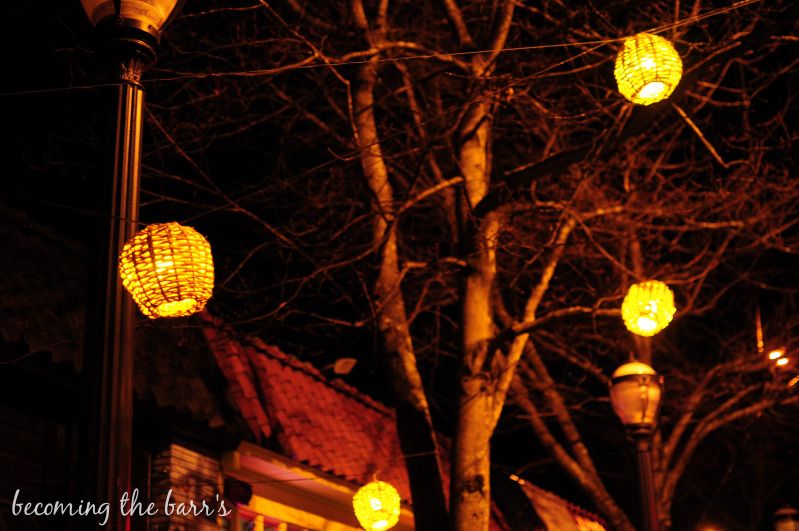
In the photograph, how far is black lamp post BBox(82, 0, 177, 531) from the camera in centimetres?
456

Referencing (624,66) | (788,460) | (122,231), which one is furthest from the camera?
(788,460)

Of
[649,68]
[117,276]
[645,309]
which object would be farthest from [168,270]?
[645,309]

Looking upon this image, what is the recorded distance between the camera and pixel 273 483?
11.2 metres

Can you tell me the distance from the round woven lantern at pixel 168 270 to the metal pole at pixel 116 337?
68 cm

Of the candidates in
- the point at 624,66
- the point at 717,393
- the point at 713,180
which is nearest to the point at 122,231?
the point at 624,66

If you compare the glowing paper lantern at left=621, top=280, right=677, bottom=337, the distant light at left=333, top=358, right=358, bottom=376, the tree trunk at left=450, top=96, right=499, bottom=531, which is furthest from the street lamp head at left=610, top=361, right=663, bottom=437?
the distant light at left=333, top=358, right=358, bottom=376

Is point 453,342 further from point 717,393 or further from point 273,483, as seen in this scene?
point 273,483

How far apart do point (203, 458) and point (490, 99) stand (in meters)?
4.62

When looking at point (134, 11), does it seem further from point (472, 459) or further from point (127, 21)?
point (472, 459)

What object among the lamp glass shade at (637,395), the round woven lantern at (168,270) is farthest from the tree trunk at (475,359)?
the round woven lantern at (168,270)

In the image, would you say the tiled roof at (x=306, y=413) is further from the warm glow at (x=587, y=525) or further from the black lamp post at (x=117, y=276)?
the warm glow at (x=587, y=525)

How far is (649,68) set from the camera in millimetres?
8641

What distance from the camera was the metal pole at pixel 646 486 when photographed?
11078mm

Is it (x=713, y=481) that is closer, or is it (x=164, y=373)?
(x=164, y=373)
